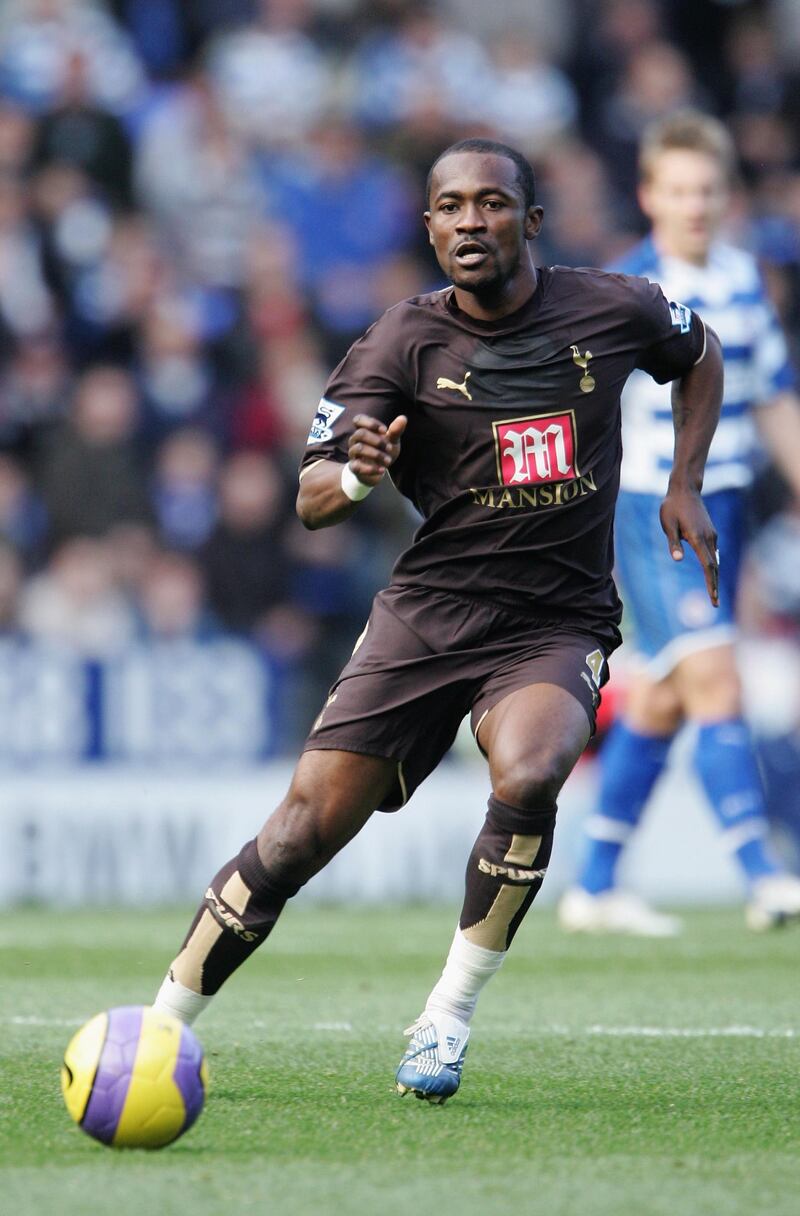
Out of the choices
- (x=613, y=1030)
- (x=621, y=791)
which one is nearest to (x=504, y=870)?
(x=613, y=1030)

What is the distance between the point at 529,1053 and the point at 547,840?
98 cm

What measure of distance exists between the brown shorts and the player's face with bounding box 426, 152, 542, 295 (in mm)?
769

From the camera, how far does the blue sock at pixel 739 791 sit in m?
8.00

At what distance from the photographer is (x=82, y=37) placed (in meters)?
13.5

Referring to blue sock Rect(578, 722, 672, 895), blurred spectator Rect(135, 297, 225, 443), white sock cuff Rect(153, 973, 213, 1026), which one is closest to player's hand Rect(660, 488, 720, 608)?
white sock cuff Rect(153, 973, 213, 1026)

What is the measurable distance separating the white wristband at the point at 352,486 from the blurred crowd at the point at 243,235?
6.10 meters

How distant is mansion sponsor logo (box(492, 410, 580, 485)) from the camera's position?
4773mm

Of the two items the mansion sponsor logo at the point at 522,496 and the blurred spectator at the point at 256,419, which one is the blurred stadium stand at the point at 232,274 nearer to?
the blurred spectator at the point at 256,419

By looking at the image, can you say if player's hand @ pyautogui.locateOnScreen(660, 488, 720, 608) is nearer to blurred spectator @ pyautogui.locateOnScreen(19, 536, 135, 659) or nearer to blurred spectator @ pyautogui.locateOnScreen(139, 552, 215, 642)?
blurred spectator @ pyautogui.locateOnScreen(139, 552, 215, 642)

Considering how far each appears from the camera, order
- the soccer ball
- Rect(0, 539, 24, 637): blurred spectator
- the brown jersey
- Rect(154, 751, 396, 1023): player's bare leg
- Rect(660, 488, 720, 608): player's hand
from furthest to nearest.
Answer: Rect(0, 539, 24, 637): blurred spectator < Rect(660, 488, 720, 608): player's hand < the brown jersey < Rect(154, 751, 396, 1023): player's bare leg < the soccer ball

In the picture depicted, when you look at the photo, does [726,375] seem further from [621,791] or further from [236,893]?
[236,893]

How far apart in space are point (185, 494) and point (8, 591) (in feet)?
4.32

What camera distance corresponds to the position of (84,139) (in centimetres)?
1291

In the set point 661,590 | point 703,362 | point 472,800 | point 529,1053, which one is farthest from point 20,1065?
point 472,800
